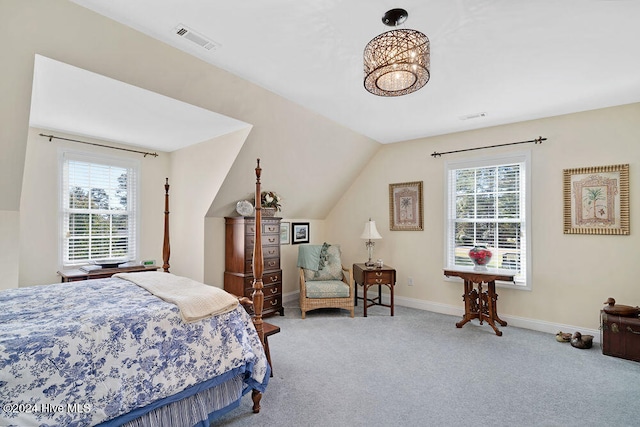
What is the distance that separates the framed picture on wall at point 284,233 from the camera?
499 centimetres

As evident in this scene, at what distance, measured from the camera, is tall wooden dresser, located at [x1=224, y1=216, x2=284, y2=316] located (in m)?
4.01

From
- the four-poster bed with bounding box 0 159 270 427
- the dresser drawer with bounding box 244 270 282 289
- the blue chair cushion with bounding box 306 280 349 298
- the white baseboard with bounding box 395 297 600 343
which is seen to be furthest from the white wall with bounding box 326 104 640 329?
the four-poster bed with bounding box 0 159 270 427

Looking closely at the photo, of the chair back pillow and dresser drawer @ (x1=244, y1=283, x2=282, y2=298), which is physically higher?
the chair back pillow

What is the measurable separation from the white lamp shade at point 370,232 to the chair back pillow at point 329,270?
0.54 metres

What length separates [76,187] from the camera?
149 inches

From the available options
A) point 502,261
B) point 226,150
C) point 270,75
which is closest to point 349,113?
point 270,75

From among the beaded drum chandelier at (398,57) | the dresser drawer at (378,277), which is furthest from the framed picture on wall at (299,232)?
the beaded drum chandelier at (398,57)

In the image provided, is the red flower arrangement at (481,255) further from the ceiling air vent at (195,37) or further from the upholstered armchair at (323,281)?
the ceiling air vent at (195,37)

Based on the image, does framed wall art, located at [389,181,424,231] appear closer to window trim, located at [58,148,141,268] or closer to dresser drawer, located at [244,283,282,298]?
dresser drawer, located at [244,283,282,298]

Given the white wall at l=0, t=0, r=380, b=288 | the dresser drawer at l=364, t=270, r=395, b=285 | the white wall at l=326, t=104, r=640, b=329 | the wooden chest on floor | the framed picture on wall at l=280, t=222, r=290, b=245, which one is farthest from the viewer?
the framed picture on wall at l=280, t=222, r=290, b=245

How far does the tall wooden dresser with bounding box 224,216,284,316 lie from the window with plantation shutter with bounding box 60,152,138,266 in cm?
141

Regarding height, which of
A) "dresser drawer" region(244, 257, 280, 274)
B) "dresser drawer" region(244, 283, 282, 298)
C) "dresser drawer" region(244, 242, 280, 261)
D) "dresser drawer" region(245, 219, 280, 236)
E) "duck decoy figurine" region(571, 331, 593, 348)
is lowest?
"duck decoy figurine" region(571, 331, 593, 348)

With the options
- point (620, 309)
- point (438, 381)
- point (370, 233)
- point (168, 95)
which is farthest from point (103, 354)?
point (620, 309)

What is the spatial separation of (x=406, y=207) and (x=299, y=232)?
1847mm
